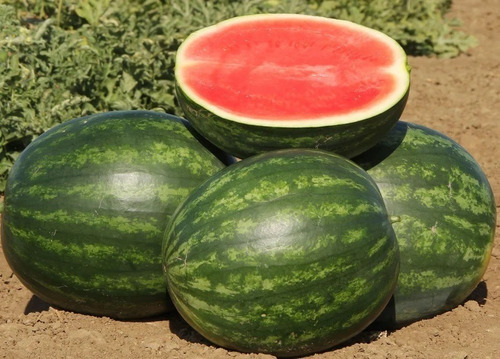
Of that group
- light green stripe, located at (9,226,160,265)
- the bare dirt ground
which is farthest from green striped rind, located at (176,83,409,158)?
the bare dirt ground

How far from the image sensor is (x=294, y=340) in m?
3.29

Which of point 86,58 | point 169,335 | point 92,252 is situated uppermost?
point 92,252

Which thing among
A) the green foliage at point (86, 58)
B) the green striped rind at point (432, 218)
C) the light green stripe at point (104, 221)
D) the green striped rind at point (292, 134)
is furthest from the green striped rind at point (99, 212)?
the green foliage at point (86, 58)

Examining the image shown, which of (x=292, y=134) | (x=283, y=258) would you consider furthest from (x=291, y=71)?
(x=283, y=258)

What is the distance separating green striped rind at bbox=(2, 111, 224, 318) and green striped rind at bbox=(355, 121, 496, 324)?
2.68ft

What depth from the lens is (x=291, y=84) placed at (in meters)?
3.74

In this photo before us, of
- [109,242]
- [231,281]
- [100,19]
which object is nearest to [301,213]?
[231,281]

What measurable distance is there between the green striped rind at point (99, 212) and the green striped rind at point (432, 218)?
32.2 inches

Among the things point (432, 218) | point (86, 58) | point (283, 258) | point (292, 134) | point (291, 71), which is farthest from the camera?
point (86, 58)

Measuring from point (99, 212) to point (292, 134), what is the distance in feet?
2.85

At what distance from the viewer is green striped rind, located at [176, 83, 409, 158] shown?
3520mm

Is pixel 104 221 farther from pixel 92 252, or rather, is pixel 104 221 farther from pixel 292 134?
pixel 292 134

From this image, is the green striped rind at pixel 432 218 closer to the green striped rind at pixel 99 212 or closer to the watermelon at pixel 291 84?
the watermelon at pixel 291 84

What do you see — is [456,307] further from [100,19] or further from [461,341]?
[100,19]
